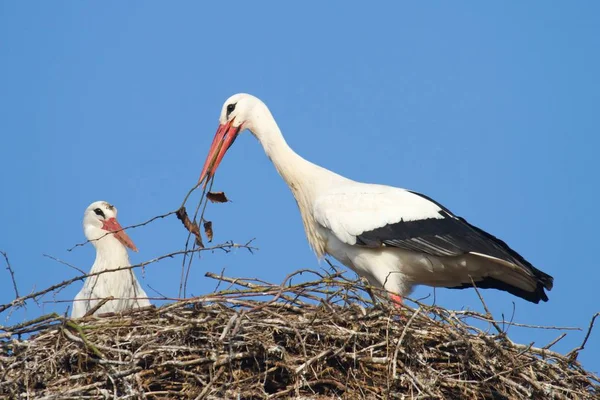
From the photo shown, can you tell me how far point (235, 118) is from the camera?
7.88 metres

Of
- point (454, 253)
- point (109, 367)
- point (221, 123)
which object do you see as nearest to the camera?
point (109, 367)

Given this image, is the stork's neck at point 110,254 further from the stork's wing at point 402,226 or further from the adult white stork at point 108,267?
the stork's wing at point 402,226

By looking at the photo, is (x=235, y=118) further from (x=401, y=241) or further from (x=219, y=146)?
(x=401, y=241)

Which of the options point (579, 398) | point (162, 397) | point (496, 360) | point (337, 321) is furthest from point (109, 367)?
point (579, 398)

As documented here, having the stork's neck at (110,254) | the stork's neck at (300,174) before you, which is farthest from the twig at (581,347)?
the stork's neck at (110,254)

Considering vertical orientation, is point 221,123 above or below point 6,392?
above

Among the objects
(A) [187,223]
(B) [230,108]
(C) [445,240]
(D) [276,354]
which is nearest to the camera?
(D) [276,354]

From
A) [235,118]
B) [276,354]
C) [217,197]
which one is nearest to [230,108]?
[235,118]

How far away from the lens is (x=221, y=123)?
795cm

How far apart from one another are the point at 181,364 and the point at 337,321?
33.5 inches

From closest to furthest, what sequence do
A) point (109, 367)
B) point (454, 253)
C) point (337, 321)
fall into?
point (109, 367), point (337, 321), point (454, 253)

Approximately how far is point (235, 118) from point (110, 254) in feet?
4.98

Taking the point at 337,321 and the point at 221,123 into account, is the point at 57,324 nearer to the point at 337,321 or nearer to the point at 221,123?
the point at 337,321

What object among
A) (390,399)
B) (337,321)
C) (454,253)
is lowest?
(390,399)
